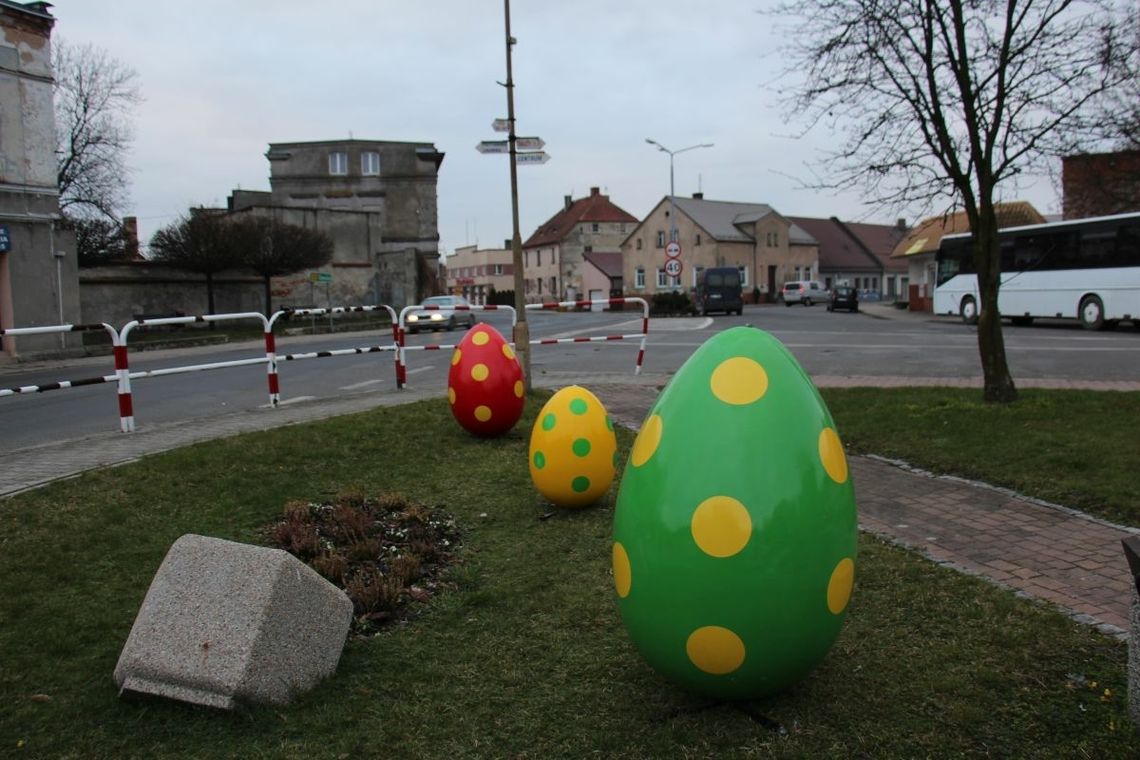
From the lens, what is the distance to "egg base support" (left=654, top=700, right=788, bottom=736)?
3064 mm

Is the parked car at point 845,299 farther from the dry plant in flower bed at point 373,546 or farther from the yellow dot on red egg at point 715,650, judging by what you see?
the yellow dot on red egg at point 715,650

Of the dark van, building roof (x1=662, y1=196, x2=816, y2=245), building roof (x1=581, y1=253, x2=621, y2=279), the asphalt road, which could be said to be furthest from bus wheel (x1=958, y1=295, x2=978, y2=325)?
building roof (x1=581, y1=253, x2=621, y2=279)

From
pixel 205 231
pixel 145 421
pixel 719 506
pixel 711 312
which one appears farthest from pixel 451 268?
pixel 719 506

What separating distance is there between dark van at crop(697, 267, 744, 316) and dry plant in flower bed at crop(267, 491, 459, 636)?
122ft

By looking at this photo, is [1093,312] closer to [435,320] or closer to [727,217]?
[435,320]

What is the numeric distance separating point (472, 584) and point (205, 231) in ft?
102

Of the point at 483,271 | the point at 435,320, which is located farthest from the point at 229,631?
the point at 483,271

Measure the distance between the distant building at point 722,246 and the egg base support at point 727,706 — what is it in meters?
62.9

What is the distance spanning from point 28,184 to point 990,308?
2392cm

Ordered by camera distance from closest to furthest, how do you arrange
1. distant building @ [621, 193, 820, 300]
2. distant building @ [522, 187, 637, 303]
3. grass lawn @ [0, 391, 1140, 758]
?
grass lawn @ [0, 391, 1140, 758]
distant building @ [621, 193, 820, 300]
distant building @ [522, 187, 637, 303]

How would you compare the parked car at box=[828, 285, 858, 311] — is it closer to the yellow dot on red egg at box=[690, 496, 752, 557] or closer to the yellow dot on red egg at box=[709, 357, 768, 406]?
the yellow dot on red egg at box=[709, 357, 768, 406]

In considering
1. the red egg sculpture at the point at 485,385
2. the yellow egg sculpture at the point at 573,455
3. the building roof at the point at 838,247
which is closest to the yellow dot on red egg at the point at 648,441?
the yellow egg sculpture at the point at 573,455

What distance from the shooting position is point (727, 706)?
10.5 ft

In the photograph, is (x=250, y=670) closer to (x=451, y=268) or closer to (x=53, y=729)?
(x=53, y=729)
